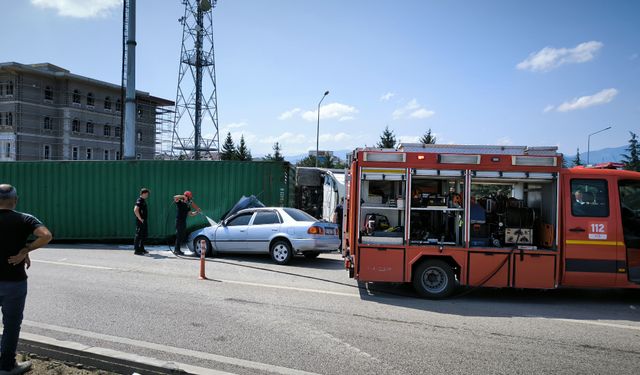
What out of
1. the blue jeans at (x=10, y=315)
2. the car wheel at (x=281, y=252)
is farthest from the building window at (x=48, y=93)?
the blue jeans at (x=10, y=315)

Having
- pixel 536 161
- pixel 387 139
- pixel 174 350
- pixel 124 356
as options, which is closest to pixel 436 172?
pixel 536 161

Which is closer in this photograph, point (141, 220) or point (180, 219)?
point (141, 220)

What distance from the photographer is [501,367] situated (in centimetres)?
492

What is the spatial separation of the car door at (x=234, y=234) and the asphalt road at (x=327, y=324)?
2.17 metres

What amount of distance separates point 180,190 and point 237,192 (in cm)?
199

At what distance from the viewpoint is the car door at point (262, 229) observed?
12.0m

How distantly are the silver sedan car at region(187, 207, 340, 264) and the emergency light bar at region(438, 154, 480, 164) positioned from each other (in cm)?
430

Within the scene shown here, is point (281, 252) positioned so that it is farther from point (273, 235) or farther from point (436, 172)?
point (436, 172)

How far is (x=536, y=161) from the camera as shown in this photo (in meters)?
8.10

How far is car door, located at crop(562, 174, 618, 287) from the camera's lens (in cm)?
793

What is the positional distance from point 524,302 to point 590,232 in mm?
1649

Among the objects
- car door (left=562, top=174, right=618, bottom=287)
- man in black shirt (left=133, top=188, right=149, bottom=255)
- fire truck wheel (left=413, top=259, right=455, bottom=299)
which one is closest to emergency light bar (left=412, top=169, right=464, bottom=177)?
fire truck wheel (left=413, top=259, right=455, bottom=299)

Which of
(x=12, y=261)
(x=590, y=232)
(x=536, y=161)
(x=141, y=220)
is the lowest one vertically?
(x=141, y=220)

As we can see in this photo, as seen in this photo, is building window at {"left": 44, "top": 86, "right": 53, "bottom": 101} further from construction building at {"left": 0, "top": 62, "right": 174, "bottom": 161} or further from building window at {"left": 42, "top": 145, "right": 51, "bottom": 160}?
building window at {"left": 42, "top": 145, "right": 51, "bottom": 160}
